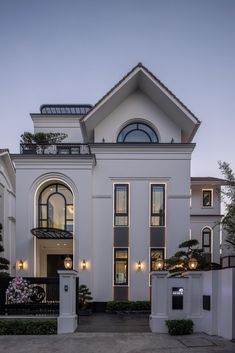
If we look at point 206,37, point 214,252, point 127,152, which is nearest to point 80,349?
point 127,152

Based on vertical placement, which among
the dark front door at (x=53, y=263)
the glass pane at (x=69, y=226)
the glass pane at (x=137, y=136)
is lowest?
the dark front door at (x=53, y=263)

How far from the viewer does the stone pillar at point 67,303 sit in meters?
12.7

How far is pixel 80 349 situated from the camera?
34.1 ft

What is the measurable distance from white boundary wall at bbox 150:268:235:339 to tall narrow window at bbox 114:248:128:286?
601 centimetres

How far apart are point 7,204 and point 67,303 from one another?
14551mm

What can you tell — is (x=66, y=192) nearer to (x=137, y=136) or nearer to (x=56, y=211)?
(x=56, y=211)

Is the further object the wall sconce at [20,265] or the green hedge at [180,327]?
the wall sconce at [20,265]

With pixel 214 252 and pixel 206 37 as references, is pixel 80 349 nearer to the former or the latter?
pixel 206 37

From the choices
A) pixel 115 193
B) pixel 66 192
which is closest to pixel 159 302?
pixel 115 193

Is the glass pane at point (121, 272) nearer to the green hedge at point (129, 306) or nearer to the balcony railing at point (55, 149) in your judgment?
the green hedge at point (129, 306)

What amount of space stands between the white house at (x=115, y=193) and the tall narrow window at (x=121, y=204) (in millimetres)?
57

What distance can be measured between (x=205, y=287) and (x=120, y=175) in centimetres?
856

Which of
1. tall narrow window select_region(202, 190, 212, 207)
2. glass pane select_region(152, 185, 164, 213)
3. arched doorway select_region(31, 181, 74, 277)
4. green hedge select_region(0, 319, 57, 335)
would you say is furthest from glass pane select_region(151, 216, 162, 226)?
tall narrow window select_region(202, 190, 212, 207)

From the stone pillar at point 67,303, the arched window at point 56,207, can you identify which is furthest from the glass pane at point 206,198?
the stone pillar at point 67,303
